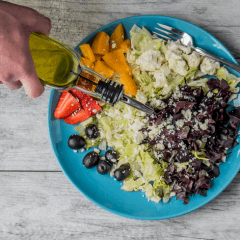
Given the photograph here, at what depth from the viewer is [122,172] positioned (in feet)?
3.86

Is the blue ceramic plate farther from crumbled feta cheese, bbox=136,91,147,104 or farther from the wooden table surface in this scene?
crumbled feta cheese, bbox=136,91,147,104

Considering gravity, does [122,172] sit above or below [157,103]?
below

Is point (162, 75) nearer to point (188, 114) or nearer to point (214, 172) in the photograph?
point (188, 114)

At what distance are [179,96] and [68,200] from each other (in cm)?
81

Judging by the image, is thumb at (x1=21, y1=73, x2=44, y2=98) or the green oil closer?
thumb at (x1=21, y1=73, x2=44, y2=98)

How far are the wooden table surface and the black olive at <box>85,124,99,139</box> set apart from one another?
0.28 m

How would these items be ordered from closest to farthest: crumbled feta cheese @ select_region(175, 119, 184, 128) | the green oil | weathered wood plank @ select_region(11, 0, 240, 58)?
the green oil, crumbled feta cheese @ select_region(175, 119, 184, 128), weathered wood plank @ select_region(11, 0, 240, 58)

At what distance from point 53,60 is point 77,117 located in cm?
36

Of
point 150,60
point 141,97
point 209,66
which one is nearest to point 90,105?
point 141,97

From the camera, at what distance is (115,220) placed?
4.37ft

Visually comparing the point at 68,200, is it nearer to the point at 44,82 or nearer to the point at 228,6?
the point at 44,82

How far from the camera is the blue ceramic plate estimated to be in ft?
3.81

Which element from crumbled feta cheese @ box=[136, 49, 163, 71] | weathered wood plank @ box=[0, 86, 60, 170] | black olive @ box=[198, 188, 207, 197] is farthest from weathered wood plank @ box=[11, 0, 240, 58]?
black olive @ box=[198, 188, 207, 197]

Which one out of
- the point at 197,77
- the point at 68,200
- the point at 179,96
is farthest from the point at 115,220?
the point at 197,77
